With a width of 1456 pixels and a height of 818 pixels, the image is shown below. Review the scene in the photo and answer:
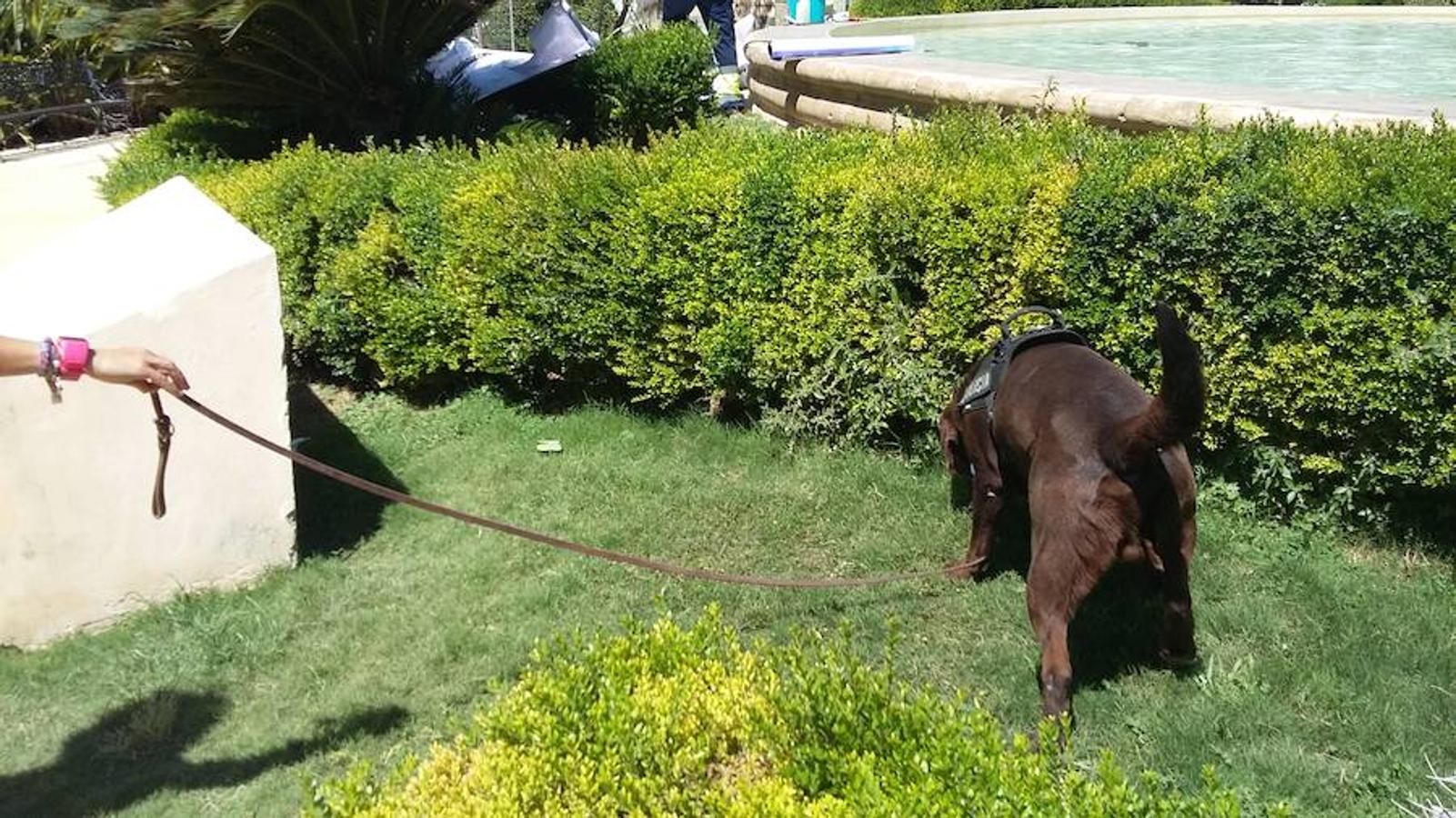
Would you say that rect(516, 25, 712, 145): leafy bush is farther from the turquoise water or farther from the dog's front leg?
the dog's front leg

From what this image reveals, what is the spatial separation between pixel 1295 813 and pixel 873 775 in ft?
4.67

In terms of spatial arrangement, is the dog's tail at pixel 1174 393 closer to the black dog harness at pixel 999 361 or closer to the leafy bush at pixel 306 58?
the black dog harness at pixel 999 361

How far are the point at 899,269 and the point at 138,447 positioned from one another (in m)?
3.12

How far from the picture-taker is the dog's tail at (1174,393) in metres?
2.85

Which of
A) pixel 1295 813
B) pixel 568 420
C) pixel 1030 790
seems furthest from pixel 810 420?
pixel 1030 790

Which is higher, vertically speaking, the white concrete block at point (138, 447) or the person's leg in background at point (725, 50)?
the person's leg in background at point (725, 50)

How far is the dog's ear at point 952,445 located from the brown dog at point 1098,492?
0.63 metres

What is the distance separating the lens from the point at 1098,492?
3328mm

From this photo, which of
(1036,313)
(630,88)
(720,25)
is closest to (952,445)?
(1036,313)

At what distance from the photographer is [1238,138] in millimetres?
4496

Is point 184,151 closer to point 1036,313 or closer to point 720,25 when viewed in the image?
point 1036,313

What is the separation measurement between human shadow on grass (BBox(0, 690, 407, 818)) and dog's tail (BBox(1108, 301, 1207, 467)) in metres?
2.53

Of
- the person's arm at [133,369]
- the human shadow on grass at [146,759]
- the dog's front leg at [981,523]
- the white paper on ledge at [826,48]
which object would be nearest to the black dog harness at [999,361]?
the dog's front leg at [981,523]

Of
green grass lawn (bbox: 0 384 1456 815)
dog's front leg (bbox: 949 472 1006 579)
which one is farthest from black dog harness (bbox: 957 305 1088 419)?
green grass lawn (bbox: 0 384 1456 815)
